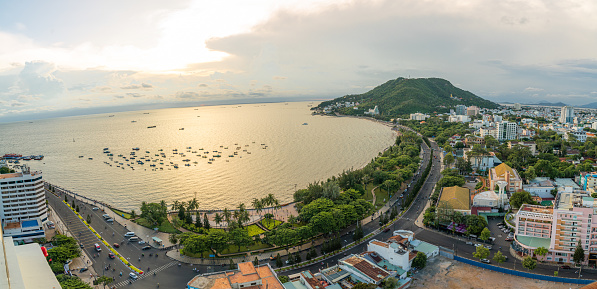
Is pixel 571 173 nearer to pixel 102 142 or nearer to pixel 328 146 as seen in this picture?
pixel 328 146

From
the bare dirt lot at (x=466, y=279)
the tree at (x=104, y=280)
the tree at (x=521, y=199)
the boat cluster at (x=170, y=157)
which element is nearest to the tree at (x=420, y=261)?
the bare dirt lot at (x=466, y=279)

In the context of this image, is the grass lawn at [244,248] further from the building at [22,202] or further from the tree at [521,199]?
the tree at [521,199]

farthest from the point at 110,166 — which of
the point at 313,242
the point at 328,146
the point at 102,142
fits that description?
the point at 313,242

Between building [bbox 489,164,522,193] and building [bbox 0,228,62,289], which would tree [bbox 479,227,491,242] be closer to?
building [bbox 489,164,522,193]

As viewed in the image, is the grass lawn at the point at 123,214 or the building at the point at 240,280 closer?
the building at the point at 240,280

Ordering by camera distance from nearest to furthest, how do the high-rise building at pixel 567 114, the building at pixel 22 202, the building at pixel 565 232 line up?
1. the building at pixel 565 232
2. the building at pixel 22 202
3. the high-rise building at pixel 567 114

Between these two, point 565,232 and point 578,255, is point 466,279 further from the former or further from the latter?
point 565,232

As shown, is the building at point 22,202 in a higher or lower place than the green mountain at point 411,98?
lower
